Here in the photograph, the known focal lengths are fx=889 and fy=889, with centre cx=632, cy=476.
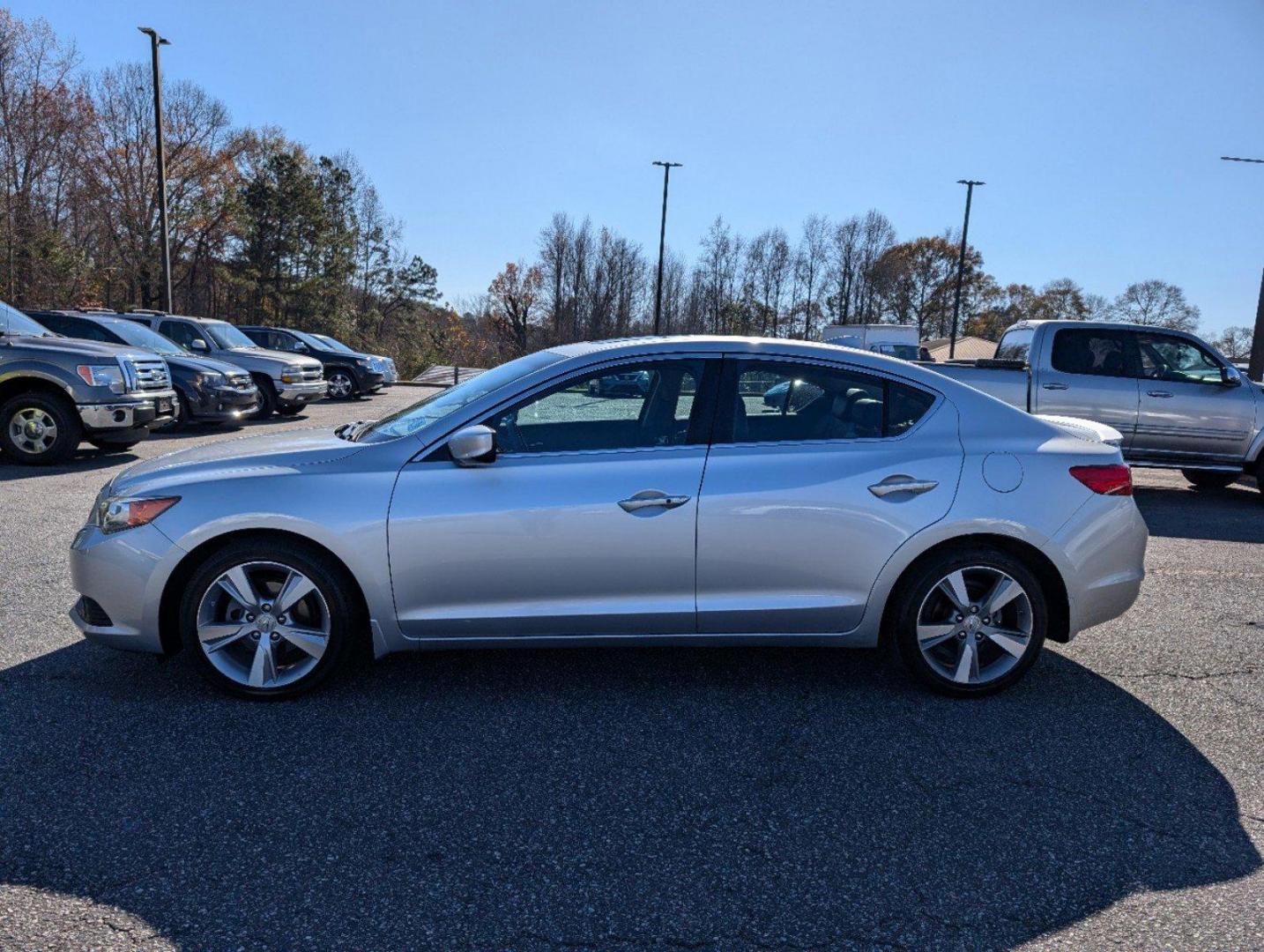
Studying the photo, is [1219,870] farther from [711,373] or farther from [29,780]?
[29,780]

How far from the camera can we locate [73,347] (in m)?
10.3

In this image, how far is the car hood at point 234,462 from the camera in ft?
12.3

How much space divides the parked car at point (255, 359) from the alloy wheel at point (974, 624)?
1406 cm

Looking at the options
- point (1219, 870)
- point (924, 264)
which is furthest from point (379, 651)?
point (924, 264)

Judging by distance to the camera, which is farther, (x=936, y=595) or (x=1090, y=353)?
(x=1090, y=353)

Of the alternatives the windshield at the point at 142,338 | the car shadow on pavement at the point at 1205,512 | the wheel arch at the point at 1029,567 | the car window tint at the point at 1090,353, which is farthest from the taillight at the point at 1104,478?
the windshield at the point at 142,338

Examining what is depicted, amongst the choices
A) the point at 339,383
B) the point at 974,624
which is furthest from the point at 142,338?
the point at 974,624

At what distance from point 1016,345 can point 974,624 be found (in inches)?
304

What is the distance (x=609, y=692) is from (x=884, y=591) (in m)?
1.30

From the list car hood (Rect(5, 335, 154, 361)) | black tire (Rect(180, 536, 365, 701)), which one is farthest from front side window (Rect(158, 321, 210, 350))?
black tire (Rect(180, 536, 365, 701))

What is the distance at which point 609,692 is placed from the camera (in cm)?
400

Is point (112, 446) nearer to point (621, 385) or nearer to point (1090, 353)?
point (621, 385)

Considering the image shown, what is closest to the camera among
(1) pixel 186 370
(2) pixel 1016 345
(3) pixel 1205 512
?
(3) pixel 1205 512

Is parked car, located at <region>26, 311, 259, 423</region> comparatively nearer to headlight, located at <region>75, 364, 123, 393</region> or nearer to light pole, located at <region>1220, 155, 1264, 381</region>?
headlight, located at <region>75, 364, 123, 393</region>
